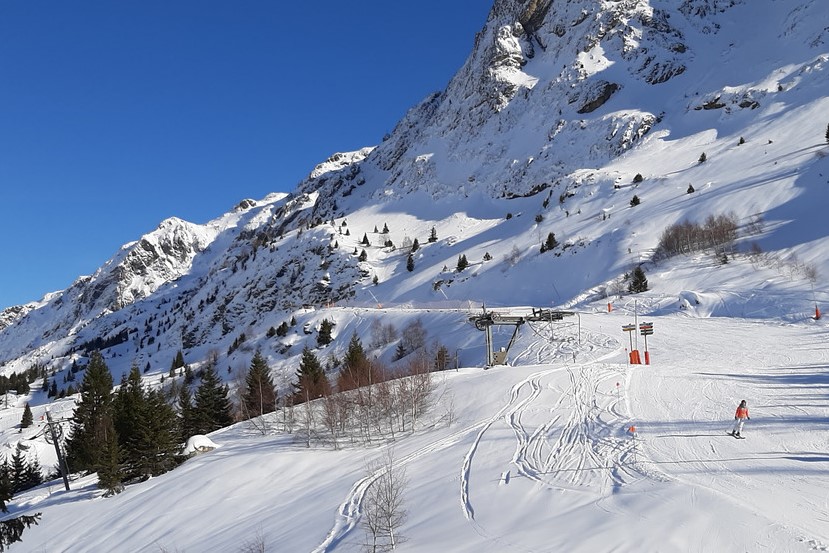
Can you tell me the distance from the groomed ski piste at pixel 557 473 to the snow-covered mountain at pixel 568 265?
0.16m

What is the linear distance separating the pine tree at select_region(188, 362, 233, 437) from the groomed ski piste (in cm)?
711

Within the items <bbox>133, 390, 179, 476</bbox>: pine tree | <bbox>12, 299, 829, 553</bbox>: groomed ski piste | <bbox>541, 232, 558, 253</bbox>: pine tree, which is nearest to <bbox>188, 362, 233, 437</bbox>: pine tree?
<bbox>12, 299, 829, 553</bbox>: groomed ski piste

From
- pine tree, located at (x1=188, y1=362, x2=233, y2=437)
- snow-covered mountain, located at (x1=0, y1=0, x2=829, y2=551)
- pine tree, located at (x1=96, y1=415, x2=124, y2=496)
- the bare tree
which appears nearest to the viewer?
the bare tree

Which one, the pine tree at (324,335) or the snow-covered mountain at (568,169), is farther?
the pine tree at (324,335)

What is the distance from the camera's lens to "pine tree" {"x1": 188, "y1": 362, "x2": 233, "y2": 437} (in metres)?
41.8

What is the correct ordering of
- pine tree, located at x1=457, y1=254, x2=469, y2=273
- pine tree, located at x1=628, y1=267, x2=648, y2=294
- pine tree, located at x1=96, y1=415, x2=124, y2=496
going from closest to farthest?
pine tree, located at x1=96, y1=415, x2=124, y2=496, pine tree, located at x1=628, y1=267, x2=648, y2=294, pine tree, located at x1=457, y1=254, x2=469, y2=273

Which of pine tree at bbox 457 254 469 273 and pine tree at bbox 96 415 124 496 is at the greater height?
pine tree at bbox 457 254 469 273

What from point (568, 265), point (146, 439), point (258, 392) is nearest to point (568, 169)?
point (568, 265)

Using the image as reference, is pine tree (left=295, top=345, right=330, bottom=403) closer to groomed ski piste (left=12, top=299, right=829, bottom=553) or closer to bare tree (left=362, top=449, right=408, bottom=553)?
groomed ski piste (left=12, top=299, right=829, bottom=553)

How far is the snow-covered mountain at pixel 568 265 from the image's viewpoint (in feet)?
55.9

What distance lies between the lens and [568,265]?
72.9 m

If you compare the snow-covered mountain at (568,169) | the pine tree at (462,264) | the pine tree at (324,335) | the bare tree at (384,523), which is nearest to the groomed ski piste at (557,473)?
the bare tree at (384,523)

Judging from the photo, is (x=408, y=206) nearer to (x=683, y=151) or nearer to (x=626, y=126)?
(x=626, y=126)

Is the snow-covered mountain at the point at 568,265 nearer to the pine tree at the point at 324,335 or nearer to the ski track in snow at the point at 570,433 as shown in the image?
the ski track in snow at the point at 570,433
